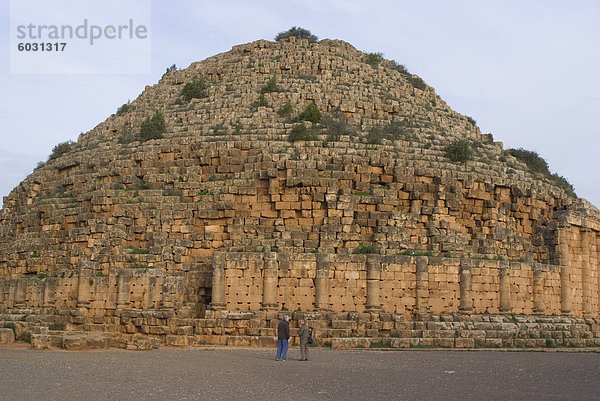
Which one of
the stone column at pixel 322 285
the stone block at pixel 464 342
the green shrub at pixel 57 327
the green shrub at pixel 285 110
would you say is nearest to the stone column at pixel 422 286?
the stone block at pixel 464 342

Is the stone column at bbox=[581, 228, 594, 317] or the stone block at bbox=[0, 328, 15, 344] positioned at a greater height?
the stone column at bbox=[581, 228, 594, 317]

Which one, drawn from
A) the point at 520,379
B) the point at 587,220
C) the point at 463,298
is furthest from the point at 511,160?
the point at 520,379

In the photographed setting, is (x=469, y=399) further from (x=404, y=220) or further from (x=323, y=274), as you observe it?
(x=404, y=220)

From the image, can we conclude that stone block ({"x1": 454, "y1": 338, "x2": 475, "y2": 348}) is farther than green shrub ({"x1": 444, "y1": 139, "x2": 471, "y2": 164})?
No

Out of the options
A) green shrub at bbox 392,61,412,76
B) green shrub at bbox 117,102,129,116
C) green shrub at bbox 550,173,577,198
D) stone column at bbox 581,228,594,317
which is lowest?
stone column at bbox 581,228,594,317

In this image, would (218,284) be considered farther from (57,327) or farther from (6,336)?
(6,336)

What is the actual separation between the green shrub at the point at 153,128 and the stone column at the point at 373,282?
36.5 feet

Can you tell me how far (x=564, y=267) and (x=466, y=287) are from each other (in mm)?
6369

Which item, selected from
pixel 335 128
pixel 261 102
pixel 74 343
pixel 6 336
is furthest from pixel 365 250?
pixel 6 336

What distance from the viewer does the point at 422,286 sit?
27188mm

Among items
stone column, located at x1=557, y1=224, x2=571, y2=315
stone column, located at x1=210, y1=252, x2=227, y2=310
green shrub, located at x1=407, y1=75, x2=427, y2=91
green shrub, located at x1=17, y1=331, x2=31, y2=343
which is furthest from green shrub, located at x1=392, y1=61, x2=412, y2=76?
green shrub, located at x1=17, y1=331, x2=31, y2=343

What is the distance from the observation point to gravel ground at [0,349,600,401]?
44.2 ft

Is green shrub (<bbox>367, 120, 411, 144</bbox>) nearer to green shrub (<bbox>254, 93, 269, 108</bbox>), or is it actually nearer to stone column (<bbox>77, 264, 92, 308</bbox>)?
green shrub (<bbox>254, 93, 269, 108</bbox>)

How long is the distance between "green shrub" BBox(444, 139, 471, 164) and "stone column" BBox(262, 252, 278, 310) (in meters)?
9.70
